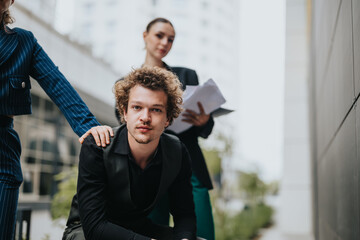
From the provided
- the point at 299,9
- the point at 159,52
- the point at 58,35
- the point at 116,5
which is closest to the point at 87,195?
the point at 159,52

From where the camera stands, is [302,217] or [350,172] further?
[302,217]

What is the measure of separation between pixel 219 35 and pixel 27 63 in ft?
206

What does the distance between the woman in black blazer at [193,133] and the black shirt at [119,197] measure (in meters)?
0.50

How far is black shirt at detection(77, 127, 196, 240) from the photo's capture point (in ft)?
6.13

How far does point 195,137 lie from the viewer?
2.80 meters

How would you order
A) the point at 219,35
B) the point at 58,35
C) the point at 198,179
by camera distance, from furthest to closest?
1. the point at 219,35
2. the point at 58,35
3. the point at 198,179

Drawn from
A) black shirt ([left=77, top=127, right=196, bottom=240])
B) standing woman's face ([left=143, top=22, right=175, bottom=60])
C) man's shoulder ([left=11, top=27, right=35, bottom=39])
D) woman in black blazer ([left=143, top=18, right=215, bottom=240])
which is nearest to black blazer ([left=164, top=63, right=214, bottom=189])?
woman in black blazer ([left=143, top=18, right=215, bottom=240])

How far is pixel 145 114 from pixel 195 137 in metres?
0.94

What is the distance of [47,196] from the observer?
55.8 ft

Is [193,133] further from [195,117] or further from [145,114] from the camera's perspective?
[145,114]

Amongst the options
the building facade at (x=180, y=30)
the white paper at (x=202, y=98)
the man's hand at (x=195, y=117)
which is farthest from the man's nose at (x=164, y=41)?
the building facade at (x=180, y=30)

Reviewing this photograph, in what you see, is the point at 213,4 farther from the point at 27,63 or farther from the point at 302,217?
the point at 27,63

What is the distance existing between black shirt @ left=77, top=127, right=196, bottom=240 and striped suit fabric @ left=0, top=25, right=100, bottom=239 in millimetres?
192

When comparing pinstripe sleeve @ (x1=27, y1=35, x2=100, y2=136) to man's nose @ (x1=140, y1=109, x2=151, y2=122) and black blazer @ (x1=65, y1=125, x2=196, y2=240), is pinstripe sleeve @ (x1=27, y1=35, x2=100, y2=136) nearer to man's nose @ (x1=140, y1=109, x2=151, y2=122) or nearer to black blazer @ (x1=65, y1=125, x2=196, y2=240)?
black blazer @ (x1=65, y1=125, x2=196, y2=240)
